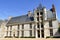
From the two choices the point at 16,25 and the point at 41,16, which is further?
the point at 16,25

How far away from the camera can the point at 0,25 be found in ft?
134

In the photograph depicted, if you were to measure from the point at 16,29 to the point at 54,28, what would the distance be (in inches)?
529

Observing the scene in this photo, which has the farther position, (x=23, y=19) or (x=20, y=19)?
(x=20, y=19)

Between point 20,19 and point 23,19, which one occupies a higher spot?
point 20,19

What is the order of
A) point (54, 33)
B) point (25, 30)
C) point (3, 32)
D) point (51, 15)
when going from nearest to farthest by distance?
point (54, 33) < point (51, 15) < point (25, 30) < point (3, 32)

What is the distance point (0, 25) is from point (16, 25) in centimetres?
798

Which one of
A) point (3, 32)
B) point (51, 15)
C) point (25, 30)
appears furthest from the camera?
point (3, 32)

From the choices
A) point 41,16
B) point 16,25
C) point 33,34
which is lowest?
point 33,34

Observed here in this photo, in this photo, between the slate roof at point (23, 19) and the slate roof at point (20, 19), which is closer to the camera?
the slate roof at point (23, 19)

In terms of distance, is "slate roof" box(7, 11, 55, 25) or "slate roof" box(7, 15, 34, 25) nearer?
"slate roof" box(7, 11, 55, 25)

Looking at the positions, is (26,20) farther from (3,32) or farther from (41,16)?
(3,32)

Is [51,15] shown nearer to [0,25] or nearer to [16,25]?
[16,25]

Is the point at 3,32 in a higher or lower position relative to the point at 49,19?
lower

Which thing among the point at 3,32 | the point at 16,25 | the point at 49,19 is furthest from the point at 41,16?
the point at 3,32
